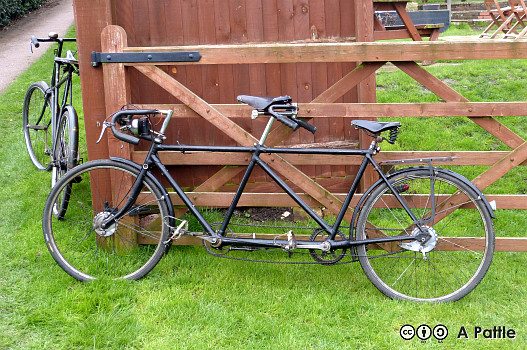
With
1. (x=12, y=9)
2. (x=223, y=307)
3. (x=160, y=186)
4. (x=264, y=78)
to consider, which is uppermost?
(x=12, y=9)

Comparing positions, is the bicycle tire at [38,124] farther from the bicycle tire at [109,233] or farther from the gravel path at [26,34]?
the gravel path at [26,34]

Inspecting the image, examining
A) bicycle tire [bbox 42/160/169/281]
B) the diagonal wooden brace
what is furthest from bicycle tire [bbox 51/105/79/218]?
the diagonal wooden brace

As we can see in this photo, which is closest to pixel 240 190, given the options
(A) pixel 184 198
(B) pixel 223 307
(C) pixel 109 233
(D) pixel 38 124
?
(A) pixel 184 198

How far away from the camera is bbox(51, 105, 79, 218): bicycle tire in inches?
203

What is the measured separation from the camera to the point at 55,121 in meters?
5.77

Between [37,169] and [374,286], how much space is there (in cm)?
438

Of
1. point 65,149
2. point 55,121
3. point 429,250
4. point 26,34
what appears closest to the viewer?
point 429,250

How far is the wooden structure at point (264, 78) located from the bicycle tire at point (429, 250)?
0.33m

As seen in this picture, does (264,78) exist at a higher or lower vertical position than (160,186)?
higher

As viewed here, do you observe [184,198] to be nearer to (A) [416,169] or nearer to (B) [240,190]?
(B) [240,190]

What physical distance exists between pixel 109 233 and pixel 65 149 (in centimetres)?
161

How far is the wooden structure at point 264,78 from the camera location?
4.18 m

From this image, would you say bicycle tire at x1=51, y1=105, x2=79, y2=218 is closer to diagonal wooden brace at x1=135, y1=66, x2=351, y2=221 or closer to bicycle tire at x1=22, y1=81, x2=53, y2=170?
bicycle tire at x1=22, y1=81, x2=53, y2=170

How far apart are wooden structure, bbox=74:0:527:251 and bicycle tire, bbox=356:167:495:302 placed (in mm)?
327
